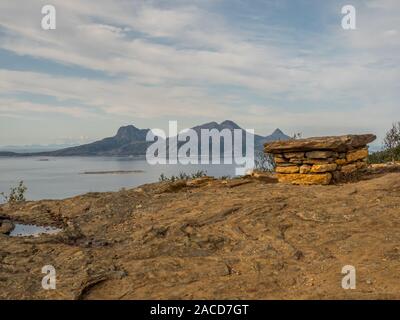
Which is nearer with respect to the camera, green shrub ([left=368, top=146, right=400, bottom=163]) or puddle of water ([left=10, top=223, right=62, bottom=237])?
puddle of water ([left=10, top=223, right=62, bottom=237])

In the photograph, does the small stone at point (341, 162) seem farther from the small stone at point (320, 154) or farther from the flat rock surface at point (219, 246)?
the flat rock surface at point (219, 246)

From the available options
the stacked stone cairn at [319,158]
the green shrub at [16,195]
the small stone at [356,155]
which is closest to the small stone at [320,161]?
the stacked stone cairn at [319,158]

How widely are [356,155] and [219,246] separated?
31.0ft

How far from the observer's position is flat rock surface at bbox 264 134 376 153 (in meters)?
15.5

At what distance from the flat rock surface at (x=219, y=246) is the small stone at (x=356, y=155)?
2.68 metres

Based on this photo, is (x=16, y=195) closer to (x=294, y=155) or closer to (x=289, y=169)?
(x=289, y=169)

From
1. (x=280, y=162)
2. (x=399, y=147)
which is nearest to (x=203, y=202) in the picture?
(x=280, y=162)

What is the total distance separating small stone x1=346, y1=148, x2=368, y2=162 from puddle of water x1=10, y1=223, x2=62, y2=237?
37.0ft

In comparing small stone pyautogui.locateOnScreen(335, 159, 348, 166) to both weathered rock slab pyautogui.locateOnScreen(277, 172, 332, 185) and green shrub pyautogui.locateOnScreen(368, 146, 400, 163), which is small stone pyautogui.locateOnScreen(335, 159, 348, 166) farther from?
green shrub pyautogui.locateOnScreen(368, 146, 400, 163)

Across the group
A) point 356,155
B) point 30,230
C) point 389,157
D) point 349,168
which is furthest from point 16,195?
point 389,157

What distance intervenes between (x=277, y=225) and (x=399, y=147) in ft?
129

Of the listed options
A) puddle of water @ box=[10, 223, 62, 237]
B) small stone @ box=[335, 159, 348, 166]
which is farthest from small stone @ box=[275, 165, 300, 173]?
puddle of water @ box=[10, 223, 62, 237]

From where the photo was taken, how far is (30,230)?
1231cm

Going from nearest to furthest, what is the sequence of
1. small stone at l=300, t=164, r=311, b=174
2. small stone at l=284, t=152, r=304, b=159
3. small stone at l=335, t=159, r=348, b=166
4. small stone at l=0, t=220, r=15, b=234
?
small stone at l=0, t=220, r=15, b=234, small stone at l=300, t=164, r=311, b=174, small stone at l=335, t=159, r=348, b=166, small stone at l=284, t=152, r=304, b=159
